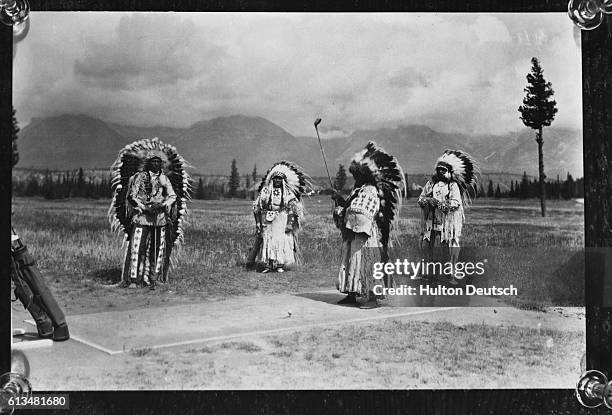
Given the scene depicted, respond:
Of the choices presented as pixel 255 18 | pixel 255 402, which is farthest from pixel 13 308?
pixel 255 18

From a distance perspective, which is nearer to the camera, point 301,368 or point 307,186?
point 301,368

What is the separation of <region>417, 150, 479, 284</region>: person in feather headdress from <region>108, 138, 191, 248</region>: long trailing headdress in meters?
1.17

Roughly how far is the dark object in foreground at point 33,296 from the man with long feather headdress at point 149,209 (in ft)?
1.13

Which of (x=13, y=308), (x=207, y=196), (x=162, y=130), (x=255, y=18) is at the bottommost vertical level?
(x=13, y=308)

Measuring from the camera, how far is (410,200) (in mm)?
2887

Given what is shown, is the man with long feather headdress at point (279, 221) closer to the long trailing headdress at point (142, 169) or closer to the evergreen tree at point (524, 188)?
the long trailing headdress at point (142, 169)

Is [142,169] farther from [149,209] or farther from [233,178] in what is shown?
[233,178]

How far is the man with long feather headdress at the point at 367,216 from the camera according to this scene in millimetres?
2869

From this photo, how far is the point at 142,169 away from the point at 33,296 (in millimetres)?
785

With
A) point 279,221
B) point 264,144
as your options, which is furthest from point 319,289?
point 264,144

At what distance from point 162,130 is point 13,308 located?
1091mm

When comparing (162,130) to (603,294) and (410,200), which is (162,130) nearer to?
(410,200)

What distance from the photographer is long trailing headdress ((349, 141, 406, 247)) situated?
287cm

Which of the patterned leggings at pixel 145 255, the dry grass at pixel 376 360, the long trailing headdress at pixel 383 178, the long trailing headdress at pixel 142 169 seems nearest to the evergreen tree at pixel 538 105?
the long trailing headdress at pixel 383 178
